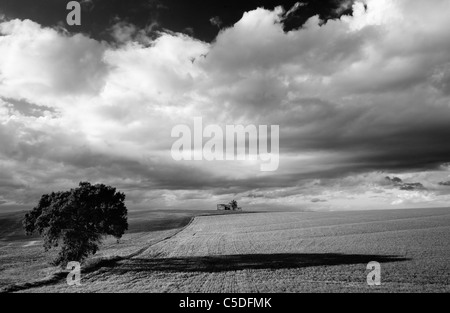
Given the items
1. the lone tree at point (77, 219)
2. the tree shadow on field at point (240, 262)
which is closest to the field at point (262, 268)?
the tree shadow on field at point (240, 262)

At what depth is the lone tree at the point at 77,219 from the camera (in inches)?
1551

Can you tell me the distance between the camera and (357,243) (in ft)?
187

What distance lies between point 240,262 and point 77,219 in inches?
828

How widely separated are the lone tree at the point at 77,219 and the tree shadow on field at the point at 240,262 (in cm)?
445

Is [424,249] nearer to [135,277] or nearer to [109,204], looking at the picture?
[135,277]

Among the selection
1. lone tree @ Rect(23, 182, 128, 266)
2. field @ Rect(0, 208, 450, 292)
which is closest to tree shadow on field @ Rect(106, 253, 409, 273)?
field @ Rect(0, 208, 450, 292)

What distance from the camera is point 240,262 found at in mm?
41688

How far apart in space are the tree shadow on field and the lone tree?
14.6 feet

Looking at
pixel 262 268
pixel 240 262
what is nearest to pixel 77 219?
pixel 240 262

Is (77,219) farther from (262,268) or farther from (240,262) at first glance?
(262,268)

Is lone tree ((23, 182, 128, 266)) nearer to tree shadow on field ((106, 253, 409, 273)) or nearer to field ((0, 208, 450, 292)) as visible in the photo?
field ((0, 208, 450, 292))

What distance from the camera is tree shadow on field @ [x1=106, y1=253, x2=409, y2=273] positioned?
38.3 m

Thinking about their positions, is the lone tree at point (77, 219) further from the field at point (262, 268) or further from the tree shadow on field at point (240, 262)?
the tree shadow on field at point (240, 262)
